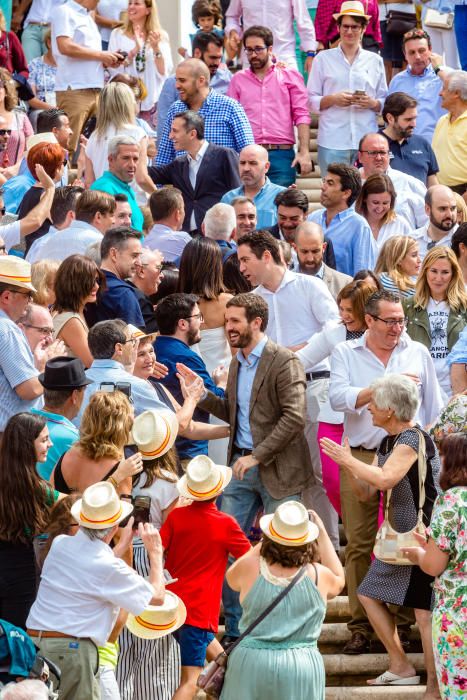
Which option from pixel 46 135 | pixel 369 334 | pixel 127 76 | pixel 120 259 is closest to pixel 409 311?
pixel 369 334

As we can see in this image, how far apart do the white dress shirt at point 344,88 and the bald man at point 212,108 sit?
Answer: 45.9 inches

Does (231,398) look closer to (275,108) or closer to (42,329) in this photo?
(42,329)

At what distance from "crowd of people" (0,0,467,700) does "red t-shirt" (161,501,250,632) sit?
12mm

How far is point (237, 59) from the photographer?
55.2 ft

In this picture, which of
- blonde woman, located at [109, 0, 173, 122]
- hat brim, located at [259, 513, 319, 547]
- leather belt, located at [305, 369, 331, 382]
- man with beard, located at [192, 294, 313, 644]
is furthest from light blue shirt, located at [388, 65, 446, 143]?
hat brim, located at [259, 513, 319, 547]

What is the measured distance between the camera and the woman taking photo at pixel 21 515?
6.81 meters

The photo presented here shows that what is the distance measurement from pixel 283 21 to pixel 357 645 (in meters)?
8.37

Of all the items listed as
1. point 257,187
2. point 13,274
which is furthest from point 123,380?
point 257,187

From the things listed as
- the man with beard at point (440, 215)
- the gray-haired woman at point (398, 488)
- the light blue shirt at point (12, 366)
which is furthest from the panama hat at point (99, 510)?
the man with beard at point (440, 215)

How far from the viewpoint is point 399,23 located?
16.7 meters

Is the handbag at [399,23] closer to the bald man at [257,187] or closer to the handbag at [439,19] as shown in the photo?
the handbag at [439,19]

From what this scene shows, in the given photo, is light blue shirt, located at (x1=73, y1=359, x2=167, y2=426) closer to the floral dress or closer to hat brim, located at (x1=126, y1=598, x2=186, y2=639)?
hat brim, located at (x1=126, y1=598, x2=186, y2=639)

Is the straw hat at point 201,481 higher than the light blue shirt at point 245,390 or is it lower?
higher

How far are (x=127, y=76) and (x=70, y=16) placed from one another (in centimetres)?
81
